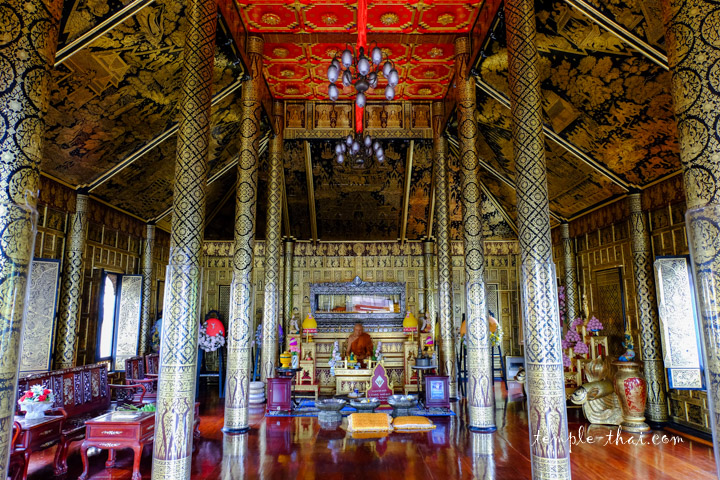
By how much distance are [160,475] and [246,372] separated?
294 centimetres

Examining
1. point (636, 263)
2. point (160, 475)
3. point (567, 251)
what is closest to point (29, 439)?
point (160, 475)

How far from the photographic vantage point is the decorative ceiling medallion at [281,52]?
29.8 ft

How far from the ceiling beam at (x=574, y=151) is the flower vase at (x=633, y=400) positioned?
3.68m

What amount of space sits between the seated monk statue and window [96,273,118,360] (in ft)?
20.1

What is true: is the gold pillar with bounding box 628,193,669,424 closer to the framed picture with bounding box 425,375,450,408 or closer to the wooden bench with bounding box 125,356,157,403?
the framed picture with bounding box 425,375,450,408

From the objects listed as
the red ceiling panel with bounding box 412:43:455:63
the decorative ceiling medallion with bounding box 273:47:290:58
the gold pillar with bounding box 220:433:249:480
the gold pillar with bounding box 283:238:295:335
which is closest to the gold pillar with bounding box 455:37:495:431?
the red ceiling panel with bounding box 412:43:455:63

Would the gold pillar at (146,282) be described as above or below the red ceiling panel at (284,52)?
below

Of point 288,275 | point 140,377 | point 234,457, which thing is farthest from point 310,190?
point 234,457

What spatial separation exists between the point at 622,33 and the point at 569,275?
7145 millimetres

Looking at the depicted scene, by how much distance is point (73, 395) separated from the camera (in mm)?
6754

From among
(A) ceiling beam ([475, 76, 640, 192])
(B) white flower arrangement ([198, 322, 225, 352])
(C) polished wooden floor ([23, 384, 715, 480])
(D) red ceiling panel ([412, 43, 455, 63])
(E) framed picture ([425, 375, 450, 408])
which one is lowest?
(C) polished wooden floor ([23, 384, 715, 480])

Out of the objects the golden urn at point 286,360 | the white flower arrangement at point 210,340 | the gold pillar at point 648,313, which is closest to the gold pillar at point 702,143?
the gold pillar at point 648,313

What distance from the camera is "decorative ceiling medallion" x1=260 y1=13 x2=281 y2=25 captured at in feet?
25.7

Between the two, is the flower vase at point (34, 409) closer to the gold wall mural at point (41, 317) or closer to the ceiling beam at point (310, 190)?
the gold wall mural at point (41, 317)
